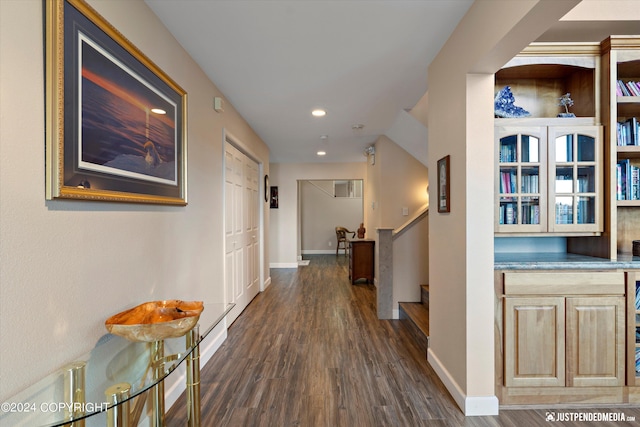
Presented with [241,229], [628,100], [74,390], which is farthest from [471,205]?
[241,229]

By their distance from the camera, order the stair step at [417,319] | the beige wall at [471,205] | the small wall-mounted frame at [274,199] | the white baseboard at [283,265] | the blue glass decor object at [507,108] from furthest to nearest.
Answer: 1. the white baseboard at [283,265]
2. the small wall-mounted frame at [274,199]
3. the stair step at [417,319]
4. the blue glass decor object at [507,108]
5. the beige wall at [471,205]

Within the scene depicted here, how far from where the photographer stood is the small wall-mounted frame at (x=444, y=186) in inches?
81.5

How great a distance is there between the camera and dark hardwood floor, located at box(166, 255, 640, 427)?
183 cm

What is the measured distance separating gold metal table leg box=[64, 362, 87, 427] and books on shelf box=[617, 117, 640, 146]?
331 centimetres

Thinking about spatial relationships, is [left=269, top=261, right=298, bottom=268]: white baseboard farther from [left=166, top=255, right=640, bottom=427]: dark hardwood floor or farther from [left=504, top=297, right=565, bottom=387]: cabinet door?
[left=504, top=297, right=565, bottom=387]: cabinet door

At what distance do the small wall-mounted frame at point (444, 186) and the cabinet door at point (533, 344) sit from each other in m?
0.70

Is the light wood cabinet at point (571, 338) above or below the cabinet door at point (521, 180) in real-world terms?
below

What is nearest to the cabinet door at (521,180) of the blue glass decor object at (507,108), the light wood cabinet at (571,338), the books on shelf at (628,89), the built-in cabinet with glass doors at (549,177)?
the built-in cabinet with glass doors at (549,177)

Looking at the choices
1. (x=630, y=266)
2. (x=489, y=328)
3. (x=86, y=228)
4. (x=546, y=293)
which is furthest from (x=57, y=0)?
(x=630, y=266)

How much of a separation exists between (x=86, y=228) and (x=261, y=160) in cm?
371

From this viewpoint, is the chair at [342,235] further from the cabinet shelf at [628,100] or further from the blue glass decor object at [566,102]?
the cabinet shelf at [628,100]

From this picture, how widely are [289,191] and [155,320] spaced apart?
5.54 metres

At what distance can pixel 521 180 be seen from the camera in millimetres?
2104

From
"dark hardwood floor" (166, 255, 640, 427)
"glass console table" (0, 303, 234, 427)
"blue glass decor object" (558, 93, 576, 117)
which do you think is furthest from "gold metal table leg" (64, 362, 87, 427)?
"blue glass decor object" (558, 93, 576, 117)
